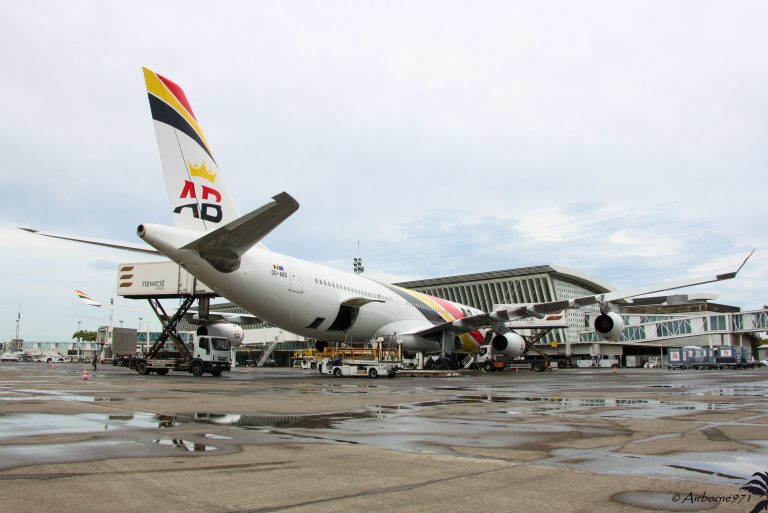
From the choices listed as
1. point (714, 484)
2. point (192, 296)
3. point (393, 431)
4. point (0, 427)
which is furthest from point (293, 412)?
point (192, 296)

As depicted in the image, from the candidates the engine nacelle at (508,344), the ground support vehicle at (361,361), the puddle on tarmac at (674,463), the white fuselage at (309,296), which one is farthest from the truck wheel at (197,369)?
the puddle on tarmac at (674,463)

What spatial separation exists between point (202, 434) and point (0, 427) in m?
2.56

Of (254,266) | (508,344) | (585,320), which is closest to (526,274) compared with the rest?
(585,320)

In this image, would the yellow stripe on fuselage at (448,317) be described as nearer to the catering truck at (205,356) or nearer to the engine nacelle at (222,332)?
the engine nacelle at (222,332)

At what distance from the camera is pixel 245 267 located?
23219 millimetres

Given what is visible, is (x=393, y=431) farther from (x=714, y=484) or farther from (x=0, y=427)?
(x=0, y=427)

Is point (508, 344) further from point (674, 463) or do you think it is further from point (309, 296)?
point (674, 463)

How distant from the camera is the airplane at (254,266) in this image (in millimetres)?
20609

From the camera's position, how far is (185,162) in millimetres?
21891

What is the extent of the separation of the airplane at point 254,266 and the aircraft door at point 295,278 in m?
0.05

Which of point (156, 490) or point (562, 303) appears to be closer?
point (156, 490)

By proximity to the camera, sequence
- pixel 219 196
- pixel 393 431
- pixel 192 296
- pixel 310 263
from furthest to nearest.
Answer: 1. pixel 192 296
2. pixel 310 263
3. pixel 219 196
4. pixel 393 431

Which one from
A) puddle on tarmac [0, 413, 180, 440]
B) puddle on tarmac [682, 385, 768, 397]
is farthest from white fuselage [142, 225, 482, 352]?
puddle on tarmac [682, 385, 768, 397]

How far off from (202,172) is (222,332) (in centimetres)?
1466
